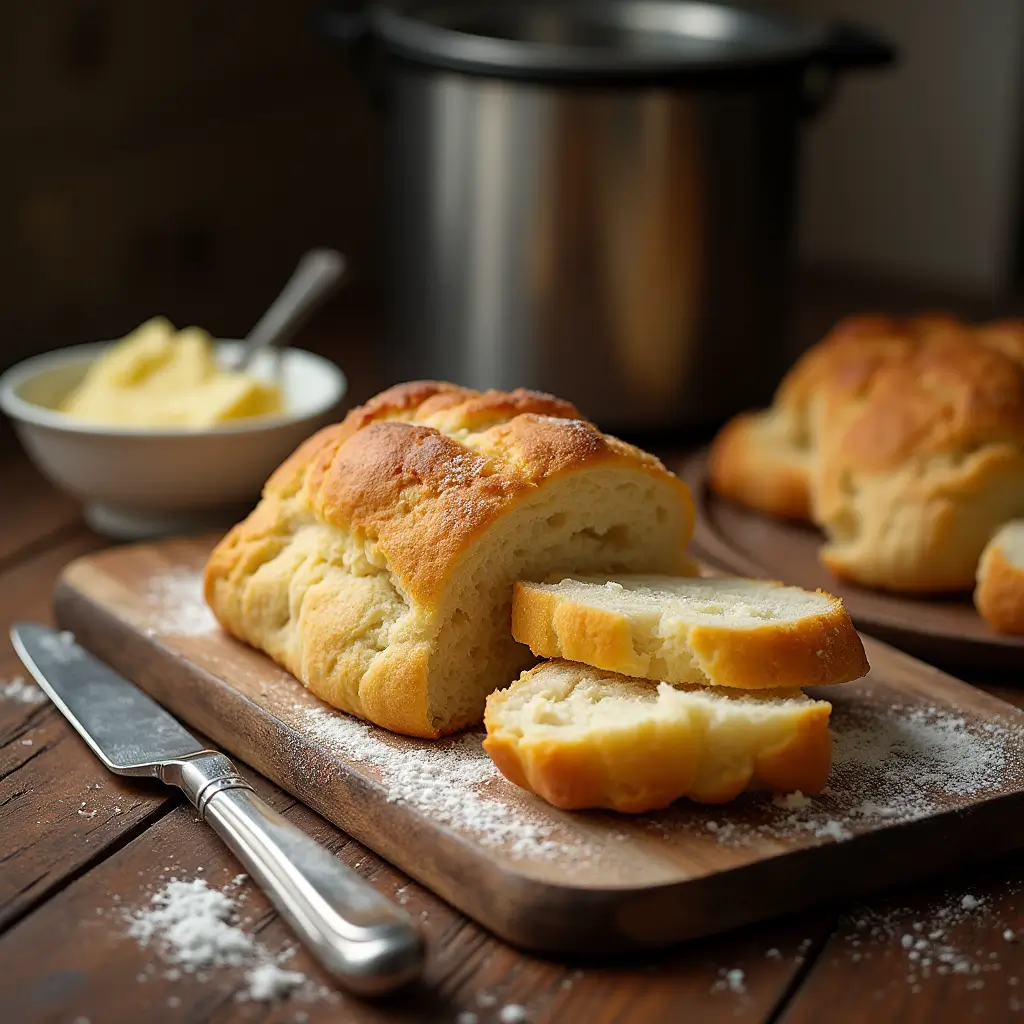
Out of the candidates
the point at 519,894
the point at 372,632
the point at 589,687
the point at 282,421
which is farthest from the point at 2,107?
the point at 519,894

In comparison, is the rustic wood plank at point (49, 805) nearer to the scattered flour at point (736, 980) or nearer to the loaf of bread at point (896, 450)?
the scattered flour at point (736, 980)

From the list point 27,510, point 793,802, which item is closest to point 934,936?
point 793,802

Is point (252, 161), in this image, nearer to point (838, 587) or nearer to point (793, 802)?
point (838, 587)

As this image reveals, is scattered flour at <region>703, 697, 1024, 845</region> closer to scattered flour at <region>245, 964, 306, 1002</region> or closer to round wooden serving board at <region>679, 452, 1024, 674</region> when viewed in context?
round wooden serving board at <region>679, 452, 1024, 674</region>

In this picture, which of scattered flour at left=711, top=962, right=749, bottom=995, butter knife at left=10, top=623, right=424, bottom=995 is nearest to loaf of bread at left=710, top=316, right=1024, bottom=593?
scattered flour at left=711, top=962, right=749, bottom=995

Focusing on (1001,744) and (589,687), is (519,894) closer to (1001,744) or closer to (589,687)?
(589,687)
